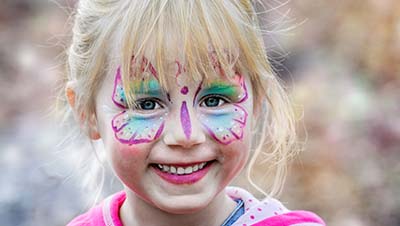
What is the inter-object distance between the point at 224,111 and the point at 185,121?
0.13m

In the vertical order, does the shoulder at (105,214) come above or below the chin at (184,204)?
below

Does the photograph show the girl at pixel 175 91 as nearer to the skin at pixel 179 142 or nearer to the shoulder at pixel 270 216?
the skin at pixel 179 142

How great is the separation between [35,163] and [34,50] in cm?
89

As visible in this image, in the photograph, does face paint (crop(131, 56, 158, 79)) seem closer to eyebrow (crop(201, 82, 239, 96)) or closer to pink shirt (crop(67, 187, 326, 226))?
eyebrow (crop(201, 82, 239, 96))

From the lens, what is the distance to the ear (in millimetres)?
2467

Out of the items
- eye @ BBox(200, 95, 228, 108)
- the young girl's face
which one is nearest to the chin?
the young girl's face

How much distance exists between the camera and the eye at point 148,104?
2.23 meters

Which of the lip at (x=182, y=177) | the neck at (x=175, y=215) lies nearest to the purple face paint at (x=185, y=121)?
the lip at (x=182, y=177)

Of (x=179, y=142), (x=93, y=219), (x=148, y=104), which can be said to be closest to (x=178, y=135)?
(x=179, y=142)

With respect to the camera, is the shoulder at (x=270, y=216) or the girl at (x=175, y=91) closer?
the girl at (x=175, y=91)

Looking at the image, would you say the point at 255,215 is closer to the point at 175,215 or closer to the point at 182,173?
the point at 175,215

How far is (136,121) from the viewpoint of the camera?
2266 millimetres

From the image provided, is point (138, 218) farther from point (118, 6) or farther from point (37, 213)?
point (37, 213)

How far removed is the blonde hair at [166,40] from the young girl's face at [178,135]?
0.03 m
